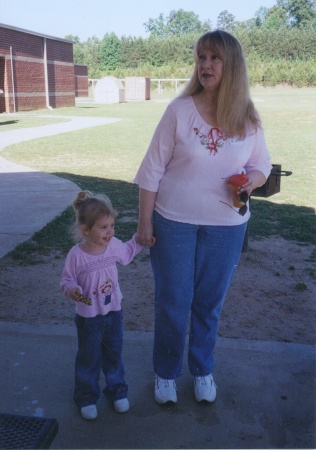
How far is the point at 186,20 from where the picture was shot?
96250mm

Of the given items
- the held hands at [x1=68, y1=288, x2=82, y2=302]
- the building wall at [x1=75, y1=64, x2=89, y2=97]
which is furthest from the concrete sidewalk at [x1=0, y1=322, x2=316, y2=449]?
the building wall at [x1=75, y1=64, x2=89, y2=97]

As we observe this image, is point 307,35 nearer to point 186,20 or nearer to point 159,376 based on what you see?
point 186,20

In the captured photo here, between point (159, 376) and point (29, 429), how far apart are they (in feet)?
2.95

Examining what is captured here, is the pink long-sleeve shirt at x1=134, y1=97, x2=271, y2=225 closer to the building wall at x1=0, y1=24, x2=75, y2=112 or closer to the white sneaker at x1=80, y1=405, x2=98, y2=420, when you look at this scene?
the white sneaker at x1=80, y1=405, x2=98, y2=420

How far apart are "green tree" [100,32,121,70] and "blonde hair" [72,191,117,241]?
7955cm

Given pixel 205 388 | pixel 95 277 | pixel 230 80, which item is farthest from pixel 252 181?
pixel 205 388

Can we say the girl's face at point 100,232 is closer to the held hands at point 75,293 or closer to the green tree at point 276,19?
the held hands at point 75,293

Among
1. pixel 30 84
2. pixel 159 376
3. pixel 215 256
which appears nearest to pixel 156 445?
pixel 159 376

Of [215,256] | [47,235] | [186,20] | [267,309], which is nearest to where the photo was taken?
[215,256]

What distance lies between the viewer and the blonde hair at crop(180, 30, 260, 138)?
237cm

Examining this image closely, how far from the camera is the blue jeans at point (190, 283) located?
2.54m

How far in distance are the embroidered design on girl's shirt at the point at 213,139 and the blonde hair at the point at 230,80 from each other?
31 millimetres

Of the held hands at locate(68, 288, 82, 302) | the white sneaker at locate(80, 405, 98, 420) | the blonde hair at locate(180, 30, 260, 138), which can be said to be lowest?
the white sneaker at locate(80, 405, 98, 420)

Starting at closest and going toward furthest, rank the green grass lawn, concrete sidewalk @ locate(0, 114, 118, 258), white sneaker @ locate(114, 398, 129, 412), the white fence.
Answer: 1. white sneaker @ locate(114, 398, 129, 412)
2. concrete sidewalk @ locate(0, 114, 118, 258)
3. the green grass lawn
4. the white fence
